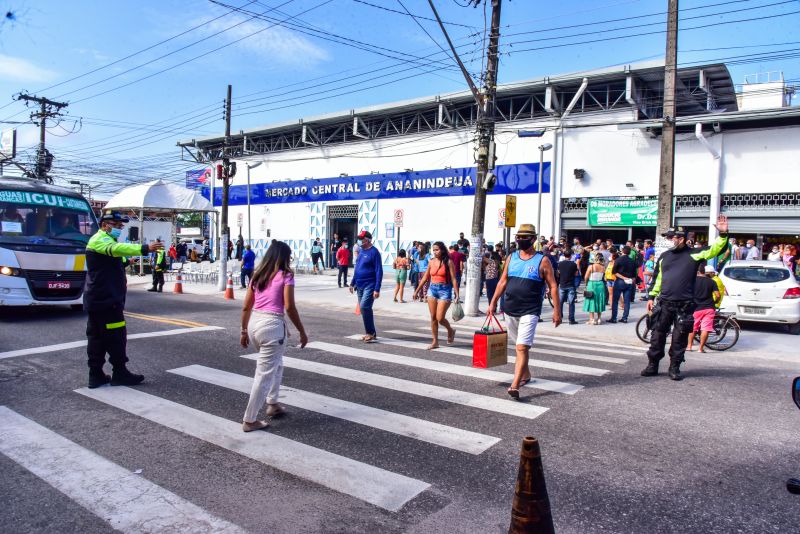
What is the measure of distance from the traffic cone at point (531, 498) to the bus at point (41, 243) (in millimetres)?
11099

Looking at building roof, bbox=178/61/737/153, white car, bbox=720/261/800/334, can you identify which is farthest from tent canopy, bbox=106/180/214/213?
white car, bbox=720/261/800/334

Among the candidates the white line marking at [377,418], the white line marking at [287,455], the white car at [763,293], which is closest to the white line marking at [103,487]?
the white line marking at [287,455]

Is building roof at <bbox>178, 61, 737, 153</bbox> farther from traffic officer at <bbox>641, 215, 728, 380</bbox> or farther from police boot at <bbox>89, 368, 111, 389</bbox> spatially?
police boot at <bbox>89, 368, 111, 389</bbox>

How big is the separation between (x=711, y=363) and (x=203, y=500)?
7.89 meters

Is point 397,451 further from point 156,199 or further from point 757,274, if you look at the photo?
point 156,199

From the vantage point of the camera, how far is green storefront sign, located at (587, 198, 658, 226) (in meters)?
20.8

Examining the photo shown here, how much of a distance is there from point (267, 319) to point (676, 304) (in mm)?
5367

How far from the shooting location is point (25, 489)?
12.5 ft

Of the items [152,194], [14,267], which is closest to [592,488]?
[14,267]

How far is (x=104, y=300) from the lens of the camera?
6.32 m

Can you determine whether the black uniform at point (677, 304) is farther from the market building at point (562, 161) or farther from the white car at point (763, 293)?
the market building at point (562, 161)

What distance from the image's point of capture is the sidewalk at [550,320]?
10328 mm

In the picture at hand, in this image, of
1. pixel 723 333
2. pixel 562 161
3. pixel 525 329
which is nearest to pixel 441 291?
pixel 525 329

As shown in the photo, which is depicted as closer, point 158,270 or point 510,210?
point 510,210
